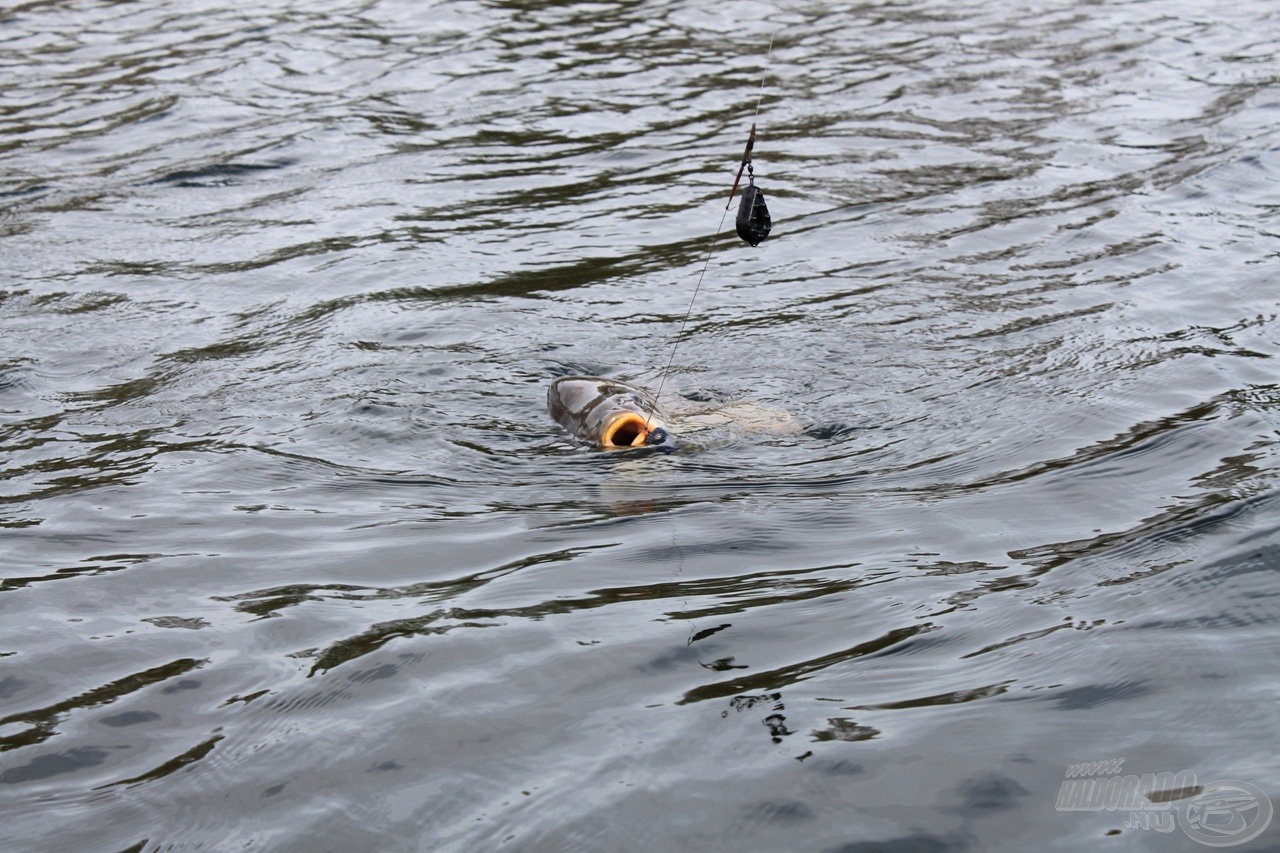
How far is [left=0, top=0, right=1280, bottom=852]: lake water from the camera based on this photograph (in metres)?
3.37

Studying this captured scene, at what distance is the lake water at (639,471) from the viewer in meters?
3.37

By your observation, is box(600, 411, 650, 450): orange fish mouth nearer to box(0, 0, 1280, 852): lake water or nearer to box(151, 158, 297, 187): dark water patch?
box(0, 0, 1280, 852): lake water

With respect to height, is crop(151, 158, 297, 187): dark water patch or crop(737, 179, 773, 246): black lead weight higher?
crop(737, 179, 773, 246): black lead weight

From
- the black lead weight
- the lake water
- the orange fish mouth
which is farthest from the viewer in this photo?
the orange fish mouth

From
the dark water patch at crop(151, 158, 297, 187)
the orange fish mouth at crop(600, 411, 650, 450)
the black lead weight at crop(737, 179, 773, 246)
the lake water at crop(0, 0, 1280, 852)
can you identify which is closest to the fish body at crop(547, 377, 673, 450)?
the orange fish mouth at crop(600, 411, 650, 450)

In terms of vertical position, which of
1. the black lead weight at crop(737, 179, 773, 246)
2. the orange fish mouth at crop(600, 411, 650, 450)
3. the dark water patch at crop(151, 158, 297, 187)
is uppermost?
the black lead weight at crop(737, 179, 773, 246)

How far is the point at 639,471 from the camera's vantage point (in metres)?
5.45

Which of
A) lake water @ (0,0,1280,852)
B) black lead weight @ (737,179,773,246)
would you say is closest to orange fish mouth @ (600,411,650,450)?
lake water @ (0,0,1280,852)

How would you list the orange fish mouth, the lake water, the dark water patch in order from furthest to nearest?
the dark water patch < the orange fish mouth < the lake water

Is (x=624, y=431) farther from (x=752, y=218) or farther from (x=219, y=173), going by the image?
(x=219, y=173)

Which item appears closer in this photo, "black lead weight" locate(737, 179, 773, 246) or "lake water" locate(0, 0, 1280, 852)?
"lake water" locate(0, 0, 1280, 852)

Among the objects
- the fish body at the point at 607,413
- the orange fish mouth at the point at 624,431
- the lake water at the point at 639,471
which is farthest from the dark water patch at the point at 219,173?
the orange fish mouth at the point at 624,431

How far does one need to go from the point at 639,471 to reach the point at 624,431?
298 millimetres

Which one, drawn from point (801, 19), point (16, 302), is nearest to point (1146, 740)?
point (16, 302)
